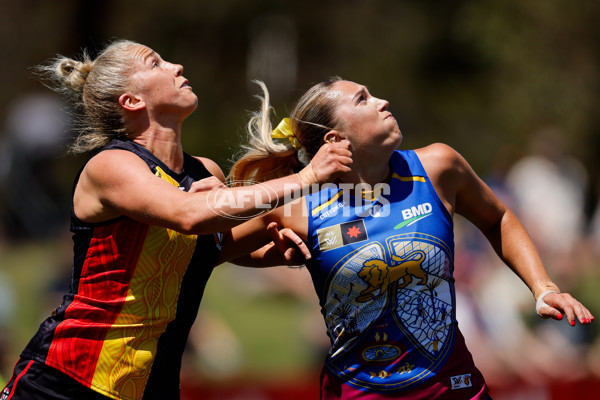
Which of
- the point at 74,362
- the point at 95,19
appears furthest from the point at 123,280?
the point at 95,19

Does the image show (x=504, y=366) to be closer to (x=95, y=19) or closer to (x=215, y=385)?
(x=215, y=385)

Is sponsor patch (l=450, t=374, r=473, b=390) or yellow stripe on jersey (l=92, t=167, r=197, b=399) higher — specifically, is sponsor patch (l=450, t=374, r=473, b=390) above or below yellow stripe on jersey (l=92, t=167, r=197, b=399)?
below

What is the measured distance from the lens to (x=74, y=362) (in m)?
3.35

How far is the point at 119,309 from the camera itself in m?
3.36

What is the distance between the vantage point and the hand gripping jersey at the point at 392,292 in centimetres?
350

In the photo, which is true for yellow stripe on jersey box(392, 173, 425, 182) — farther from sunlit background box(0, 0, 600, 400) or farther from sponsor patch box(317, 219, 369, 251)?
sunlit background box(0, 0, 600, 400)

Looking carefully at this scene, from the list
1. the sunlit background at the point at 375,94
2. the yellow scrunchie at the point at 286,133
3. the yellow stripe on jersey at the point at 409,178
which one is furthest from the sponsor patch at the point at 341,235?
the sunlit background at the point at 375,94

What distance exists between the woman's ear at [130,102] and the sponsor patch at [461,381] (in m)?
1.73

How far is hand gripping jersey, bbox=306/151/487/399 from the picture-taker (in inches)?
138

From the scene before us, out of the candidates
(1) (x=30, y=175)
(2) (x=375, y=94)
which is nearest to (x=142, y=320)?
(1) (x=30, y=175)

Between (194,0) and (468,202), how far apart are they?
20613mm

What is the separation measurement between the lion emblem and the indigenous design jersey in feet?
2.52

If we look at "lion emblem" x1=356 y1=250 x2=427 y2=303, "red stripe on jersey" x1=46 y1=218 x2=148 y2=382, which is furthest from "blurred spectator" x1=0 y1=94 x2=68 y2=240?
"lion emblem" x1=356 y1=250 x2=427 y2=303

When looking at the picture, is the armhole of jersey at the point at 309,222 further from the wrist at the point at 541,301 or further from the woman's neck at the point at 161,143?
the wrist at the point at 541,301
